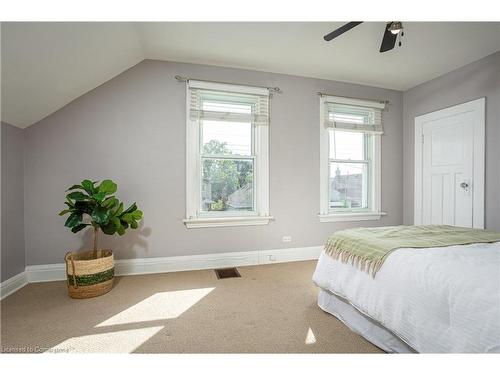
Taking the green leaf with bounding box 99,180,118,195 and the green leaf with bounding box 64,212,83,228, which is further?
the green leaf with bounding box 99,180,118,195

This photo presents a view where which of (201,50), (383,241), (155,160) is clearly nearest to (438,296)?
(383,241)

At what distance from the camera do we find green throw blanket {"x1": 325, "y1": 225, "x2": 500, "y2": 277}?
1.51 m

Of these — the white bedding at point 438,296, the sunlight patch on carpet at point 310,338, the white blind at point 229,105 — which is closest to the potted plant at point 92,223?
the white blind at point 229,105

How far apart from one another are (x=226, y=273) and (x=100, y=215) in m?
1.46

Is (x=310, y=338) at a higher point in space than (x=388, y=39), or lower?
lower

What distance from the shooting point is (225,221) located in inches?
118

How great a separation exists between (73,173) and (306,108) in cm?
296

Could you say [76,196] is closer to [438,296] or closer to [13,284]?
[13,284]

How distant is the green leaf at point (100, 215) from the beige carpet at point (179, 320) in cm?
69

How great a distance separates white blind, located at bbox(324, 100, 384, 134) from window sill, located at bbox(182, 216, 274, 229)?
63.5 inches

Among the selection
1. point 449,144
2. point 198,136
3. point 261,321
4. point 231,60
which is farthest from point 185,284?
point 449,144

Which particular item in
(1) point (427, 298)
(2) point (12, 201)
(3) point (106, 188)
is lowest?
(1) point (427, 298)

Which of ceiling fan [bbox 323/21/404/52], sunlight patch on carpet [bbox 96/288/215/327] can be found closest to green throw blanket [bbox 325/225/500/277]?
sunlight patch on carpet [bbox 96/288/215/327]

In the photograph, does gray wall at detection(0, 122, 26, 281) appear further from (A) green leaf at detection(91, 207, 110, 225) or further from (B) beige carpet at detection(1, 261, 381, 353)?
(A) green leaf at detection(91, 207, 110, 225)
